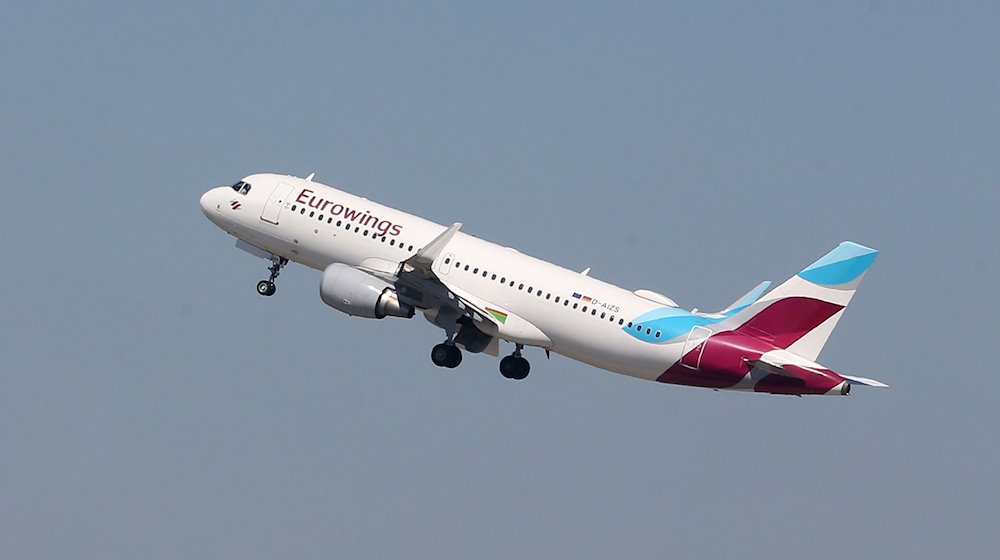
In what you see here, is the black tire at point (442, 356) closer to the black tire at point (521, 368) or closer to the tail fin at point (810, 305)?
the black tire at point (521, 368)

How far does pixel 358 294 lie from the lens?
253ft

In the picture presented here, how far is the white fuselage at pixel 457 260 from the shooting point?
7625cm

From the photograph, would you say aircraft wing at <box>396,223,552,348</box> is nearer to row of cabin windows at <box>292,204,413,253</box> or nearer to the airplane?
the airplane

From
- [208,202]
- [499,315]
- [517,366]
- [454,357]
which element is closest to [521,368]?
[517,366]

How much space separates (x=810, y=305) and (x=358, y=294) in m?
17.8

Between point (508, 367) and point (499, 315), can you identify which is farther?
point (508, 367)

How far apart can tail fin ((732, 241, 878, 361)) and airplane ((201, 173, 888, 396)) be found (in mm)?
39

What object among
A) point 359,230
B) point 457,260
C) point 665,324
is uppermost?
point 359,230

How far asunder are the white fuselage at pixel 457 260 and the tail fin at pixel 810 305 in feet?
11.5

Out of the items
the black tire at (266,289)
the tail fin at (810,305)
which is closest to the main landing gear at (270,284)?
the black tire at (266,289)

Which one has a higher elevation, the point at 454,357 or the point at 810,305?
the point at 810,305

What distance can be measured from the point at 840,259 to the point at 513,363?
15149 millimetres

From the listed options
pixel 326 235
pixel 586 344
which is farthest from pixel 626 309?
pixel 326 235

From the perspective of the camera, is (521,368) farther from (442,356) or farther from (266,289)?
(266,289)
